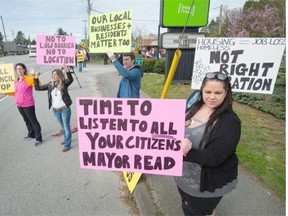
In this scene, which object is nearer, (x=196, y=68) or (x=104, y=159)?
(x=104, y=159)

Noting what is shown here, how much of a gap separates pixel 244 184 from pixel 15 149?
13.7ft

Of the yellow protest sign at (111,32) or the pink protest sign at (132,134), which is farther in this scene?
the yellow protest sign at (111,32)

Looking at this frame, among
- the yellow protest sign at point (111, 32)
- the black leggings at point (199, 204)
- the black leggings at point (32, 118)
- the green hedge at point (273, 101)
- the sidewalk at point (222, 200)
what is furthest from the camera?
the green hedge at point (273, 101)

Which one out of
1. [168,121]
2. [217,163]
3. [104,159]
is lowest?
[104,159]

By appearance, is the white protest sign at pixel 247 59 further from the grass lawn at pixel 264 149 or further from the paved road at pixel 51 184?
the paved road at pixel 51 184

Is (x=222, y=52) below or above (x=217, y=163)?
above

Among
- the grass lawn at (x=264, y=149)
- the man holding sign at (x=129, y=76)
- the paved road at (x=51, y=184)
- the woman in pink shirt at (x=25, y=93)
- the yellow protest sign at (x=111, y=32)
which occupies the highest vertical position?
the yellow protest sign at (x=111, y=32)

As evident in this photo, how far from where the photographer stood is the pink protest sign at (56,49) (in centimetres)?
532

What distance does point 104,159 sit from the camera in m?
2.45

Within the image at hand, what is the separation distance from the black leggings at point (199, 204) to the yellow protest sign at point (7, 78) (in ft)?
15.3

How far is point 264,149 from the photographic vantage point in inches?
185

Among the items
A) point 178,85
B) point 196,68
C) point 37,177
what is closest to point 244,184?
point 196,68

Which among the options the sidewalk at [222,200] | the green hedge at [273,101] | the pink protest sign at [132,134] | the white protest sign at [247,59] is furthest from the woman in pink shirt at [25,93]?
the green hedge at [273,101]

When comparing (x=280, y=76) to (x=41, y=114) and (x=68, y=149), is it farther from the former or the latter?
(x=41, y=114)
